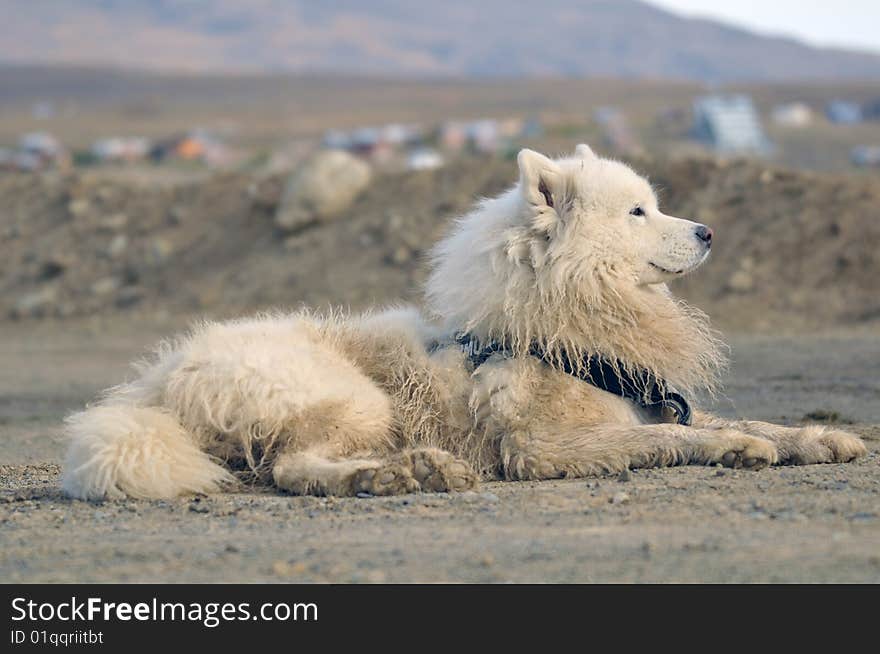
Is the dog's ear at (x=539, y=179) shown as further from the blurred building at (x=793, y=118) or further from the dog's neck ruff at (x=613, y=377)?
the blurred building at (x=793, y=118)

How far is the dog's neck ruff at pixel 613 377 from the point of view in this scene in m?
8.19

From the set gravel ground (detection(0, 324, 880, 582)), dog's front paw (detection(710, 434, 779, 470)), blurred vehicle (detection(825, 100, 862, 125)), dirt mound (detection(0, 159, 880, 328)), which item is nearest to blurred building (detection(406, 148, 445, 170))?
dirt mound (detection(0, 159, 880, 328))

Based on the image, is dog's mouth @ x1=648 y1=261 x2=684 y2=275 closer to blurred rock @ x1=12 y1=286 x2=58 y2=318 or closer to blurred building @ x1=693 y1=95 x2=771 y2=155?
blurred rock @ x1=12 y1=286 x2=58 y2=318

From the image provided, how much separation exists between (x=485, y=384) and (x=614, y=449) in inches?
32.9

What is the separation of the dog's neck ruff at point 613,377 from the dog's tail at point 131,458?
1751 mm

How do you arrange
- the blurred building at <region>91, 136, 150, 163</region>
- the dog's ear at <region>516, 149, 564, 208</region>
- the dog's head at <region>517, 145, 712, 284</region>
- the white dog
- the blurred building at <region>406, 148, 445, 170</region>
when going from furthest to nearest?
the blurred building at <region>91, 136, 150, 163</region> < the blurred building at <region>406, 148, 445, 170</region> < the dog's head at <region>517, 145, 712, 284</region> < the dog's ear at <region>516, 149, 564, 208</region> < the white dog

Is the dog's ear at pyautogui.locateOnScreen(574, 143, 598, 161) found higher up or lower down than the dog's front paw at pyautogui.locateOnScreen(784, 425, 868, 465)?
higher up

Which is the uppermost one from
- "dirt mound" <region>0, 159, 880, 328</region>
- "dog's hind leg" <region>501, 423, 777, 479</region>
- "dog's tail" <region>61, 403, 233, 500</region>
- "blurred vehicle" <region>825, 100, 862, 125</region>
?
"dog's hind leg" <region>501, 423, 777, 479</region>

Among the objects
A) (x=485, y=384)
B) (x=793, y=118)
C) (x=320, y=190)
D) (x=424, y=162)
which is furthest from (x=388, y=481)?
(x=793, y=118)

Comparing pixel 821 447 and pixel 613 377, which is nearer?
pixel 821 447

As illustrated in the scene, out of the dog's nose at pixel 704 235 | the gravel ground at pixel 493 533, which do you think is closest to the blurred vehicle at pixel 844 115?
the dog's nose at pixel 704 235

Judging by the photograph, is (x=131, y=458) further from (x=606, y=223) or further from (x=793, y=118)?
(x=793, y=118)

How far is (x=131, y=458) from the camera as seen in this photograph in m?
7.43

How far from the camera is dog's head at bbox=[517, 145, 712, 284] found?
8102 mm
